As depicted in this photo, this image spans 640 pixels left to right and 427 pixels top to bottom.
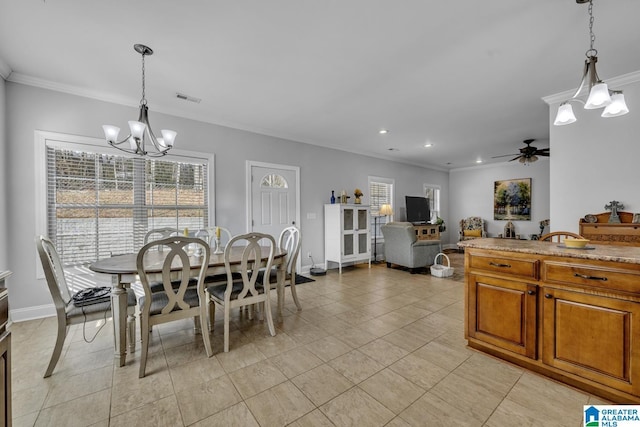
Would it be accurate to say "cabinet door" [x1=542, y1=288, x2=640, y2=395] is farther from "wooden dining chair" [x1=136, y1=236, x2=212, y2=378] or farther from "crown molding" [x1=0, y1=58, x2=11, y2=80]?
"crown molding" [x1=0, y1=58, x2=11, y2=80]

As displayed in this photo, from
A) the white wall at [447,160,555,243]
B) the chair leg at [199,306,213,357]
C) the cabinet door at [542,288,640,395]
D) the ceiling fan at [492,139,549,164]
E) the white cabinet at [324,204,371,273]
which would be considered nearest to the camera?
the cabinet door at [542,288,640,395]

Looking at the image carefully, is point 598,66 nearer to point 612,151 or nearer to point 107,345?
point 612,151

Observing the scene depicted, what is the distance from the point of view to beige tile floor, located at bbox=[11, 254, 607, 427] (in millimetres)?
1576

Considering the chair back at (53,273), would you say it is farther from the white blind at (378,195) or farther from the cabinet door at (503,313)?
the white blind at (378,195)

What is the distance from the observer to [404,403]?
1674mm

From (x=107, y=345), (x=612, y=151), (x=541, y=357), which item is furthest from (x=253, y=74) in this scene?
(x=612, y=151)

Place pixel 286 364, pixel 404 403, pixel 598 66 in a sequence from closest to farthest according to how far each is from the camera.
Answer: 1. pixel 404 403
2. pixel 286 364
3. pixel 598 66

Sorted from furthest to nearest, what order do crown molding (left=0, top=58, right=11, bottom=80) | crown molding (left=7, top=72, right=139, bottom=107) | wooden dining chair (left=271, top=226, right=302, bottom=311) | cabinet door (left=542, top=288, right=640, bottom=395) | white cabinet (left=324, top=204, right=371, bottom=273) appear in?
white cabinet (left=324, top=204, right=371, bottom=273) → wooden dining chair (left=271, top=226, right=302, bottom=311) → crown molding (left=7, top=72, right=139, bottom=107) → crown molding (left=0, top=58, right=11, bottom=80) → cabinet door (left=542, top=288, right=640, bottom=395)

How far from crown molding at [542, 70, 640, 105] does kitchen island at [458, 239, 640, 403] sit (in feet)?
7.45

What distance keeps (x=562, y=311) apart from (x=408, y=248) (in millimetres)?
3413

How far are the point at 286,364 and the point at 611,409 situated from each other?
2.06m

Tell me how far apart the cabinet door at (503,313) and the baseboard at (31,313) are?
14.6 feet

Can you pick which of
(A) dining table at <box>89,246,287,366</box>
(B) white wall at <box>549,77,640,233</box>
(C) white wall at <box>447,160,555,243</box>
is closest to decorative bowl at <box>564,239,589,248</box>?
(B) white wall at <box>549,77,640,233</box>

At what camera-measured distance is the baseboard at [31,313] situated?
2.92 m
